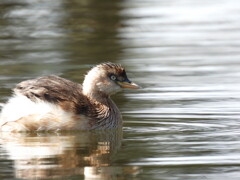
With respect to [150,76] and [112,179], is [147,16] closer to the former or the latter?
[150,76]

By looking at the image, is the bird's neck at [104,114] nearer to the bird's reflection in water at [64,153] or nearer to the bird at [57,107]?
the bird at [57,107]

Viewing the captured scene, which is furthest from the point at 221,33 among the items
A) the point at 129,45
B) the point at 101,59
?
the point at 101,59

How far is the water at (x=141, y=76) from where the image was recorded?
27.8ft

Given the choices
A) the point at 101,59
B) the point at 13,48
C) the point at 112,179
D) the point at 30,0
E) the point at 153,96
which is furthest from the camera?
the point at 30,0

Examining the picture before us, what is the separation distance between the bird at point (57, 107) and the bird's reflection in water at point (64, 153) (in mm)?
106

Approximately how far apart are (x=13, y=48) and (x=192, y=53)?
3.14m

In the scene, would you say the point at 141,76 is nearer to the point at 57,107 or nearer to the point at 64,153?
the point at 57,107

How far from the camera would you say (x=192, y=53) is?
1523 cm

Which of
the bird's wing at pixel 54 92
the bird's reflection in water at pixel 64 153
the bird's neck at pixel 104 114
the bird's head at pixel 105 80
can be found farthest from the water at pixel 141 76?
the bird's head at pixel 105 80

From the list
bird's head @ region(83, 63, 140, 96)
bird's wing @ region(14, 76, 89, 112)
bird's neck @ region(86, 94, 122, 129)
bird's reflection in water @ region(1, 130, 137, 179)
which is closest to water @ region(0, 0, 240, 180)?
bird's reflection in water @ region(1, 130, 137, 179)

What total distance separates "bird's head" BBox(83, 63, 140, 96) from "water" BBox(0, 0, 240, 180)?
46cm

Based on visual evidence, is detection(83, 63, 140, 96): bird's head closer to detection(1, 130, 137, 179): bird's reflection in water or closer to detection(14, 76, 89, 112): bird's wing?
detection(14, 76, 89, 112): bird's wing

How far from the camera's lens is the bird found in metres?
10.0

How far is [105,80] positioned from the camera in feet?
34.4
